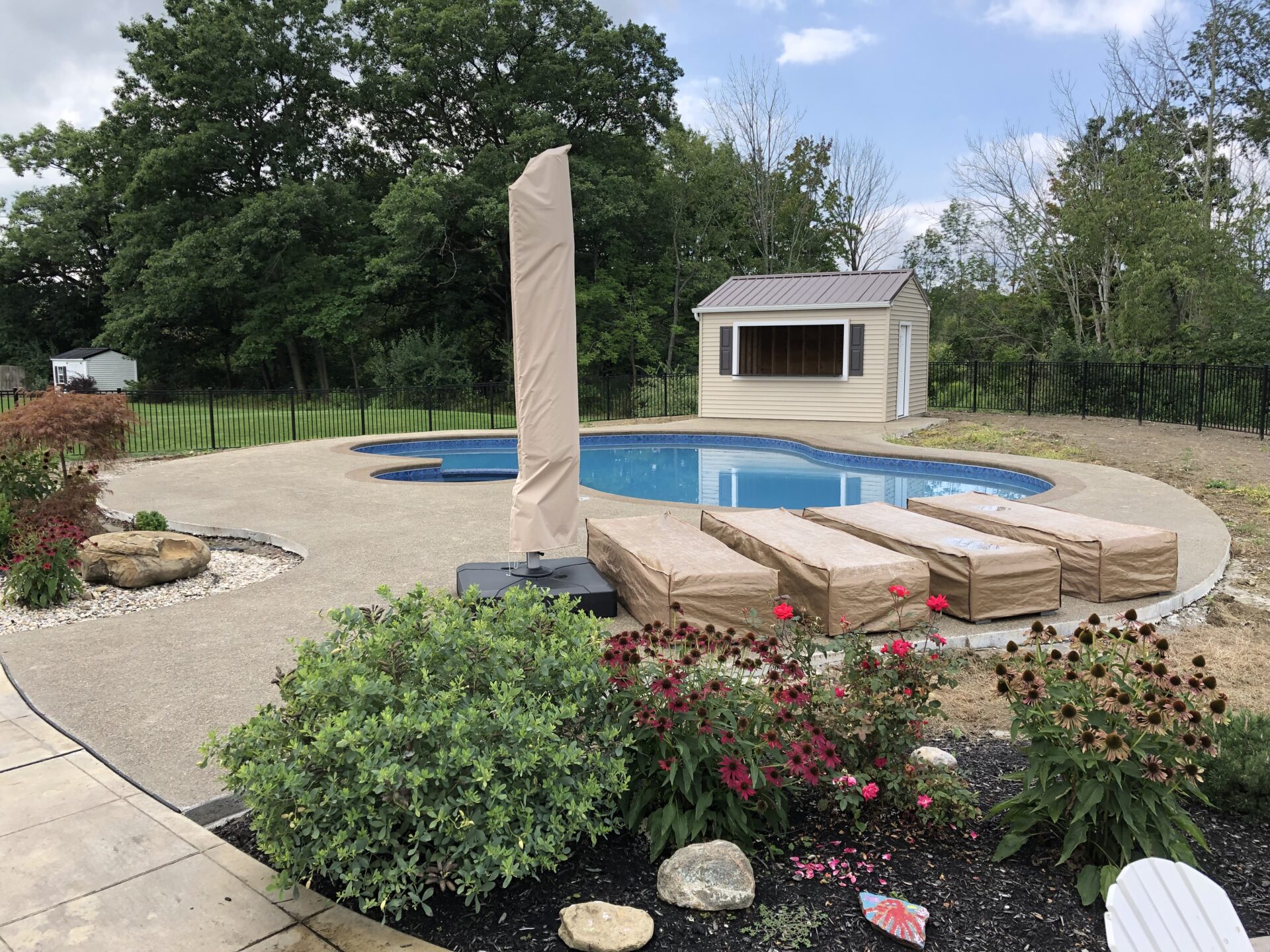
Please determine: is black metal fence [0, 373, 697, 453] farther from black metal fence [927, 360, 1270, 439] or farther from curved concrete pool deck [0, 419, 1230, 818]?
black metal fence [927, 360, 1270, 439]

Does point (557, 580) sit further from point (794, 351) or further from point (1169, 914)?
point (794, 351)

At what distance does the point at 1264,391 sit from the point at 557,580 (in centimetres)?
1429

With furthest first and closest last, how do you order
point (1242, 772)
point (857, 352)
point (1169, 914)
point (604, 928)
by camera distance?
1. point (857, 352)
2. point (1242, 772)
3. point (604, 928)
4. point (1169, 914)

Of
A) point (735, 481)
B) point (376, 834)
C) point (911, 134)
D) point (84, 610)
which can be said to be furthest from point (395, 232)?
point (376, 834)

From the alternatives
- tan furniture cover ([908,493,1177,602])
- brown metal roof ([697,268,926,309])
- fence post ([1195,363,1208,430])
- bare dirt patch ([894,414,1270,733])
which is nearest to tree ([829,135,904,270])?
brown metal roof ([697,268,926,309])

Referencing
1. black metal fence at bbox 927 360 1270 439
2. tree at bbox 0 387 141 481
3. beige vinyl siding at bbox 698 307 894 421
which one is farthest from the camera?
beige vinyl siding at bbox 698 307 894 421

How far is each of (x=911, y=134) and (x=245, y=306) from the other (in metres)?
21.2

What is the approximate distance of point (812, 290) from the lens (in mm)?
17938

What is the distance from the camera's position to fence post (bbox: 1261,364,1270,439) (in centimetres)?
1379

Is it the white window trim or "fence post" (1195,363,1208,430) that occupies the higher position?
the white window trim

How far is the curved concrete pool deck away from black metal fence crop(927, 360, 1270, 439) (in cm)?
665

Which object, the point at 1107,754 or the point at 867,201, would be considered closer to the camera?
the point at 1107,754

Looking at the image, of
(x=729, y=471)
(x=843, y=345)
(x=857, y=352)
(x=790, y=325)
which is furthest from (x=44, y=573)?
(x=843, y=345)

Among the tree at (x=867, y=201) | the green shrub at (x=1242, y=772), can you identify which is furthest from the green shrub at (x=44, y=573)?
the tree at (x=867, y=201)
